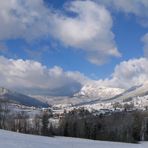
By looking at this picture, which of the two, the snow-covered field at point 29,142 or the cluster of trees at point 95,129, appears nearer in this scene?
the snow-covered field at point 29,142

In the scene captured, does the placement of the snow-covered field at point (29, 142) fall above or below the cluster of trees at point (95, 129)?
below

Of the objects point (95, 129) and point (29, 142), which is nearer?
point (29, 142)

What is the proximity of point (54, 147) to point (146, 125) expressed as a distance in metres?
118

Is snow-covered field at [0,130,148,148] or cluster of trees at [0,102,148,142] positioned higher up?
cluster of trees at [0,102,148,142]

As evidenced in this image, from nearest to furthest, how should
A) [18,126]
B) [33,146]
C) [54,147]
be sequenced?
[33,146], [54,147], [18,126]

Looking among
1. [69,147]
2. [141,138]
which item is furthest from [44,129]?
[69,147]

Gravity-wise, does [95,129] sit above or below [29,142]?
above

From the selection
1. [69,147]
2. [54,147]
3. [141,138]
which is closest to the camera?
[54,147]

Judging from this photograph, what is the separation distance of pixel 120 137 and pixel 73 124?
56.4 ft

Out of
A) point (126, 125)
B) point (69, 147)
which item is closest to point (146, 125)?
point (126, 125)

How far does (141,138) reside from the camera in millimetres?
148625

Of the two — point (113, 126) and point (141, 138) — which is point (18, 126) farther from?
point (141, 138)

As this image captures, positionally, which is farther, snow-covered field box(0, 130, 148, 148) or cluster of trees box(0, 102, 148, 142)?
cluster of trees box(0, 102, 148, 142)

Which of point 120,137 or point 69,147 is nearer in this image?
point 69,147
